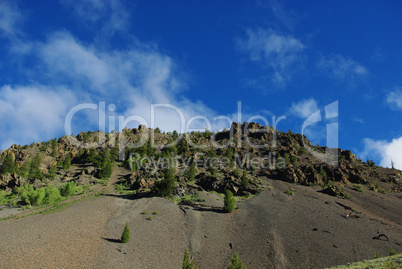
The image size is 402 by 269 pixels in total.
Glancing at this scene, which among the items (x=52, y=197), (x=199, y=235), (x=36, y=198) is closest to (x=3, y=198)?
(x=36, y=198)

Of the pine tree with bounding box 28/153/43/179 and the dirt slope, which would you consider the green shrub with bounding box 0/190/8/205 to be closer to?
the pine tree with bounding box 28/153/43/179

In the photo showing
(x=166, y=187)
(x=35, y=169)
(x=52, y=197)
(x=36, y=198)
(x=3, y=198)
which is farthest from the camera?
(x=35, y=169)

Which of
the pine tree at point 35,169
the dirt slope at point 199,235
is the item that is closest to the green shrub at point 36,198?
the dirt slope at point 199,235

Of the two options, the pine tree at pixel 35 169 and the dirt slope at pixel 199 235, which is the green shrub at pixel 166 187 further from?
the pine tree at pixel 35 169

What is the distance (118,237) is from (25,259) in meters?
12.2

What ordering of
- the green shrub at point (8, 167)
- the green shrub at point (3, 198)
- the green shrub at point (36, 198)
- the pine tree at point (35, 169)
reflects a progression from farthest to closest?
the green shrub at point (8, 167), the pine tree at point (35, 169), the green shrub at point (3, 198), the green shrub at point (36, 198)

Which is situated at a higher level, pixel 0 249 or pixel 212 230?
pixel 0 249

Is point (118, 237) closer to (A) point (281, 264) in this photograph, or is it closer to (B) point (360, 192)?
(A) point (281, 264)

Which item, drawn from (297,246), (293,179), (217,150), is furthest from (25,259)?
(217,150)

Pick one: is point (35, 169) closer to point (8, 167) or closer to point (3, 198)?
point (8, 167)

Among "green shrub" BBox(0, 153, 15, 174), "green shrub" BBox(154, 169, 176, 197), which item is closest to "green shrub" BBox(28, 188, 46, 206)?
"green shrub" BBox(154, 169, 176, 197)

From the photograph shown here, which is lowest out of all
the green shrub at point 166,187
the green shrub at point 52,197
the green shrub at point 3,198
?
the green shrub at point 3,198

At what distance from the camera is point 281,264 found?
2852cm

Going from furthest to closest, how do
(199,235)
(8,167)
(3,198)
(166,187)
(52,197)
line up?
(8,167) < (3,198) < (166,187) < (52,197) < (199,235)
